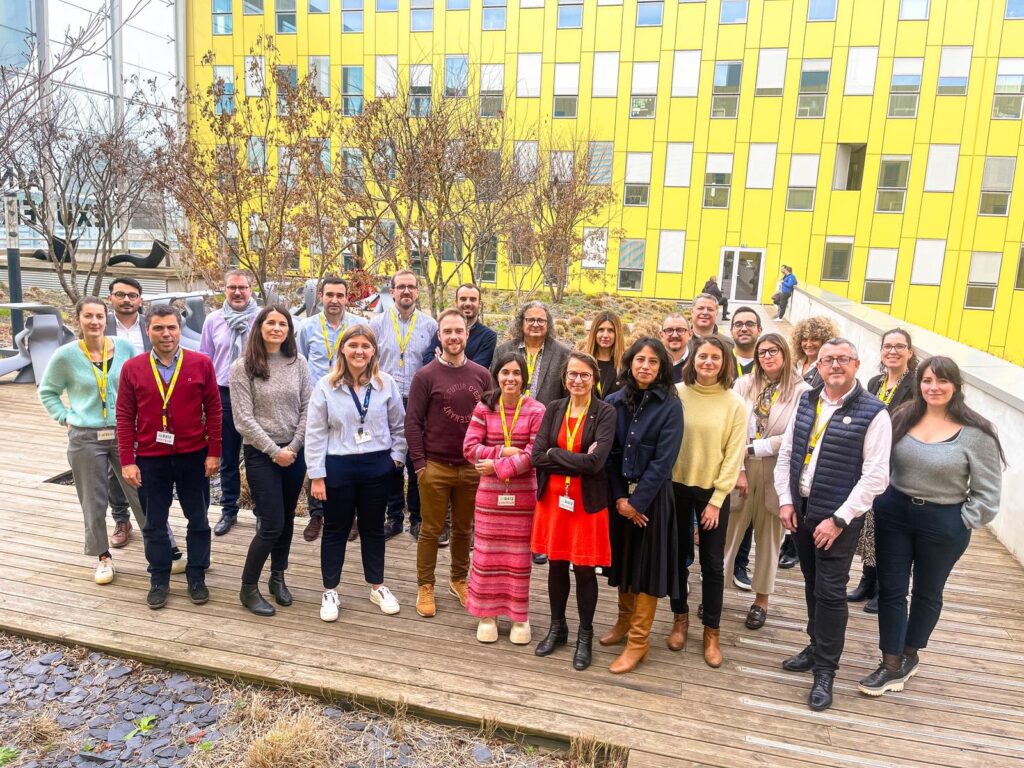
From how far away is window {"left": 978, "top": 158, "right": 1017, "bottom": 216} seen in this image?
75.9 ft

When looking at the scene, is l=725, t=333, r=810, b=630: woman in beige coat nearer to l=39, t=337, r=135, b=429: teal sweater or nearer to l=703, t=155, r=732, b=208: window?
l=39, t=337, r=135, b=429: teal sweater

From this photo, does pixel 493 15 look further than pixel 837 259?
Yes

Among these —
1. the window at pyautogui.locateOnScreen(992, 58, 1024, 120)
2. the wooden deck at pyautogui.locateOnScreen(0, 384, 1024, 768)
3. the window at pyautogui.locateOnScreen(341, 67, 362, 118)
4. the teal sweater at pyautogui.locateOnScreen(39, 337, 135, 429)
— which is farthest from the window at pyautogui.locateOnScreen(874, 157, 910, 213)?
the teal sweater at pyautogui.locateOnScreen(39, 337, 135, 429)

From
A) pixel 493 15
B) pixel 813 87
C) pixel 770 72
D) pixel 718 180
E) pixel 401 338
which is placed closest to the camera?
pixel 401 338

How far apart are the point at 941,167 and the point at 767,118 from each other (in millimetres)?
6182

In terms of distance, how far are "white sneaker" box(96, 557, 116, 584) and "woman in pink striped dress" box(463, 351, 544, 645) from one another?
8.05 ft

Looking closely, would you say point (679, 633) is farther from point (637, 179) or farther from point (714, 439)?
point (637, 179)

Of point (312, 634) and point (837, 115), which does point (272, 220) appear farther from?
point (837, 115)

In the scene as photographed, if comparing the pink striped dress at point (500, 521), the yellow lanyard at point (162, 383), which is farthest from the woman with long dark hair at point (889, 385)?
the yellow lanyard at point (162, 383)

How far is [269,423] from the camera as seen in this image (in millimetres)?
3979

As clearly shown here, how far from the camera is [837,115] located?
23812 millimetres

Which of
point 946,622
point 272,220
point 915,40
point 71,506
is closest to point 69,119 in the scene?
point 272,220

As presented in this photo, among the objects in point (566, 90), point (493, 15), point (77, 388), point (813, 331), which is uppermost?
point (493, 15)

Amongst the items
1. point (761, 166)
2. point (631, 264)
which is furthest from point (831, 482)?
point (761, 166)
